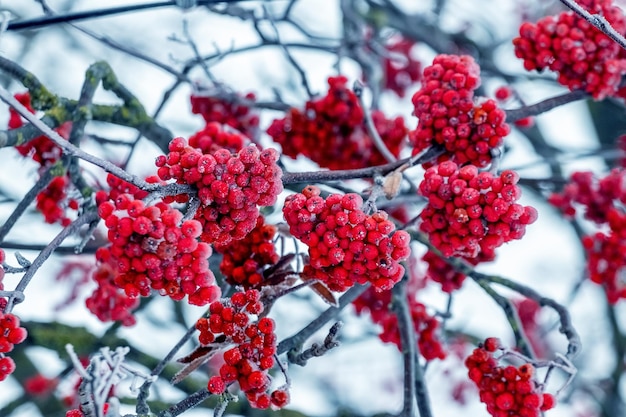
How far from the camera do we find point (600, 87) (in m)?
2.12

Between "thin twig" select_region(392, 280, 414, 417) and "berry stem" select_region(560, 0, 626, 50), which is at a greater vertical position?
"berry stem" select_region(560, 0, 626, 50)

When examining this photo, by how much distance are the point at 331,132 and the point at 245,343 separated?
1233mm

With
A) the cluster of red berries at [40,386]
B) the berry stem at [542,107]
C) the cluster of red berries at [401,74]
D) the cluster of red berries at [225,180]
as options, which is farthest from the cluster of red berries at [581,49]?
the cluster of red berries at [40,386]

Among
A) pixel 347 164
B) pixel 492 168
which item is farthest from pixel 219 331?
pixel 347 164

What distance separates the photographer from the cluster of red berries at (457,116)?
75.2 inches

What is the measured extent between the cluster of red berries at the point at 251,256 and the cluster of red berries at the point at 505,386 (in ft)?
2.15

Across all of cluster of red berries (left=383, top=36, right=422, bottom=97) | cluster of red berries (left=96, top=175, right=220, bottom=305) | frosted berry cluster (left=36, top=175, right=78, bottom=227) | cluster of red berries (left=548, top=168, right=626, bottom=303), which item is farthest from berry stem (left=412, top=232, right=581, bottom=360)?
cluster of red berries (left=383, top=36, right=422, bottom=97)

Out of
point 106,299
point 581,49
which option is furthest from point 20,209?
point 581,49

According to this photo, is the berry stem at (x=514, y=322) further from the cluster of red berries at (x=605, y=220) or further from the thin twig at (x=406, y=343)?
the cluster of red berries at (x=605, y=220)

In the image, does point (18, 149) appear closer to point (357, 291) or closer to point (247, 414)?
point (357, 291)

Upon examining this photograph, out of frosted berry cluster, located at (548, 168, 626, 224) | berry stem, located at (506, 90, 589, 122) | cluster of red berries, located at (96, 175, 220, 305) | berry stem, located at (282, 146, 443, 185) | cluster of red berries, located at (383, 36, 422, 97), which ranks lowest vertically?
cluster of red berries, located at (96, 175, 220, 305)

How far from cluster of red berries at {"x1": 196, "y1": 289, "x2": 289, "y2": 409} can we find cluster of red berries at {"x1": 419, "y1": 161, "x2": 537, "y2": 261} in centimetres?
48

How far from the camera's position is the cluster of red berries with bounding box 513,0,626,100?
2.09 metres

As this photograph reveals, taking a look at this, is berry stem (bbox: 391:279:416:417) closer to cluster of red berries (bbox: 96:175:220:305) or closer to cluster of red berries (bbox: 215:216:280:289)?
cluster of red berries (bbox: 215:216:280:289)
